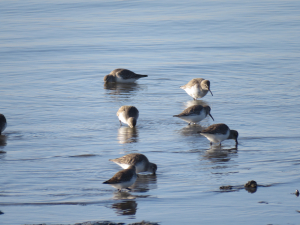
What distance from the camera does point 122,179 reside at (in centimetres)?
848

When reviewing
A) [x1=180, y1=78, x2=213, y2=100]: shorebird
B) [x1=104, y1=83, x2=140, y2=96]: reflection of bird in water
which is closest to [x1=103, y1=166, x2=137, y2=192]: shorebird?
[x1=180, y1=78, x2=213, y2=100]: shorebird

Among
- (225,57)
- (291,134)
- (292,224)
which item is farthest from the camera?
(225,57)

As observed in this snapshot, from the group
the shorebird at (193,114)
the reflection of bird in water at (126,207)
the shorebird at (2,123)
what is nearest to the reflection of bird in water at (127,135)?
the shorebird at (193,114)

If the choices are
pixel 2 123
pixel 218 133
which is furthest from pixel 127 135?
pixel 2 123

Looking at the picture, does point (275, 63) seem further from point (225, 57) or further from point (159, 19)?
point (159, 19)

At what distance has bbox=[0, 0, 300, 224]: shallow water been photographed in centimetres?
820

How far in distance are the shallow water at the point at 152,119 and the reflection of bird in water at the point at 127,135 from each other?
5 cm

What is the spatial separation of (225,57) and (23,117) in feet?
35.5

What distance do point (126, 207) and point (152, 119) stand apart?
19.8 feet

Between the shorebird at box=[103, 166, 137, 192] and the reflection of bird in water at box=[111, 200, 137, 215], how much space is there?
0.34m

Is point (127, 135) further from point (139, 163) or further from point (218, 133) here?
point (139, 163)

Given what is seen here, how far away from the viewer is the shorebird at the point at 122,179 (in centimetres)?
844

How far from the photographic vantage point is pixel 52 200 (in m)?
8.38

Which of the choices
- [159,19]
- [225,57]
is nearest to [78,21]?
[159,19]
